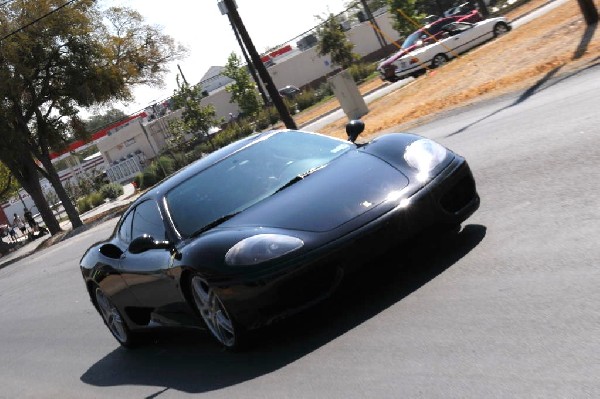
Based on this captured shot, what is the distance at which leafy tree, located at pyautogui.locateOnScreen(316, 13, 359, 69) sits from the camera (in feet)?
211

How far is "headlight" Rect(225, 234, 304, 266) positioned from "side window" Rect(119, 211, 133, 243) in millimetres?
2130

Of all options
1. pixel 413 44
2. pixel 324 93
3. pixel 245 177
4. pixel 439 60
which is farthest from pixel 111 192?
pixel 245 177

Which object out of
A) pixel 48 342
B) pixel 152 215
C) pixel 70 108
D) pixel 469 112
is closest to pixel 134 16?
pixel 70 108

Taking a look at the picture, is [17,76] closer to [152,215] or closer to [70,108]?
[70,108]

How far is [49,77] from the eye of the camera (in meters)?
45.9

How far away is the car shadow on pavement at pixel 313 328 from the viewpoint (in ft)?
18.8

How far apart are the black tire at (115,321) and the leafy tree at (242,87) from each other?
2238 inches

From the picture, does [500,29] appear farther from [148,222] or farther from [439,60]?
[148,222]

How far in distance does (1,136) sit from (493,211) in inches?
1568

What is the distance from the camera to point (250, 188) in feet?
22.1

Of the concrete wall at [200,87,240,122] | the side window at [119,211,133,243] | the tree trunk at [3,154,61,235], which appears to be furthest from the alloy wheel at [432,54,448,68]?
the concrete wall at [200,87,240,122]

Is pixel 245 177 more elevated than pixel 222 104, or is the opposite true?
pixel 222 104

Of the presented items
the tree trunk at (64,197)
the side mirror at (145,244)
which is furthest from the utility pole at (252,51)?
the side mirror at (145,244)

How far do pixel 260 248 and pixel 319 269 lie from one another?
392 millimetres
